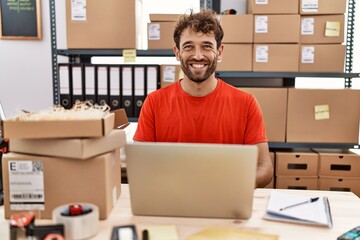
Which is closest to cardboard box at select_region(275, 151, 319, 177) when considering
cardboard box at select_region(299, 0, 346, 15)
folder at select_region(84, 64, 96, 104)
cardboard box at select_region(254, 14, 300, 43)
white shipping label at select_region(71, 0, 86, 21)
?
cardboard box at select_region(254, 14, 300, 43)

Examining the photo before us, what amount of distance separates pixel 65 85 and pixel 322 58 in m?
1.59

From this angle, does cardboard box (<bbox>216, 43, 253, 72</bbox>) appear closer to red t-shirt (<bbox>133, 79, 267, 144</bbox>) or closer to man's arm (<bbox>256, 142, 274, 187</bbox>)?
red t-shirt (<bbox>133, 79, 267, 144</bbox>)

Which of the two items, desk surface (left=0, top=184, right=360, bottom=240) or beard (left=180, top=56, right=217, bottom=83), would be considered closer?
desk surface (left=0, top=184, right=360, bottom=240)

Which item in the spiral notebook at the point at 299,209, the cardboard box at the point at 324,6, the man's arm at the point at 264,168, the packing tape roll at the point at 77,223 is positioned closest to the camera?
the packing tape roll at the point at 77,223

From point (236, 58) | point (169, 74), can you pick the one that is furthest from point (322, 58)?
point (169, 74)

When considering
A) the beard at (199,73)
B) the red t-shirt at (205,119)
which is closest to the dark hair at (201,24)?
the beard at (199,73)

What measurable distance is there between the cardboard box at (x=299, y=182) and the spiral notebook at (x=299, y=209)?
3.71 ft

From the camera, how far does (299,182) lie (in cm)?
224

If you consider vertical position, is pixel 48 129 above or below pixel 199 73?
below

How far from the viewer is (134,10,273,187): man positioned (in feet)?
5.16

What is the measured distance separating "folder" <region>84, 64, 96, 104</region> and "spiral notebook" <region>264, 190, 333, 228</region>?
4.75ft

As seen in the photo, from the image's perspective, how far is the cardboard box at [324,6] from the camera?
213 cm

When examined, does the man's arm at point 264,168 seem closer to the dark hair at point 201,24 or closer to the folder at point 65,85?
the dark hair at point 201,24

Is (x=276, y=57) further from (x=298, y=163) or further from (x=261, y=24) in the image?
(x=298, y=163)
